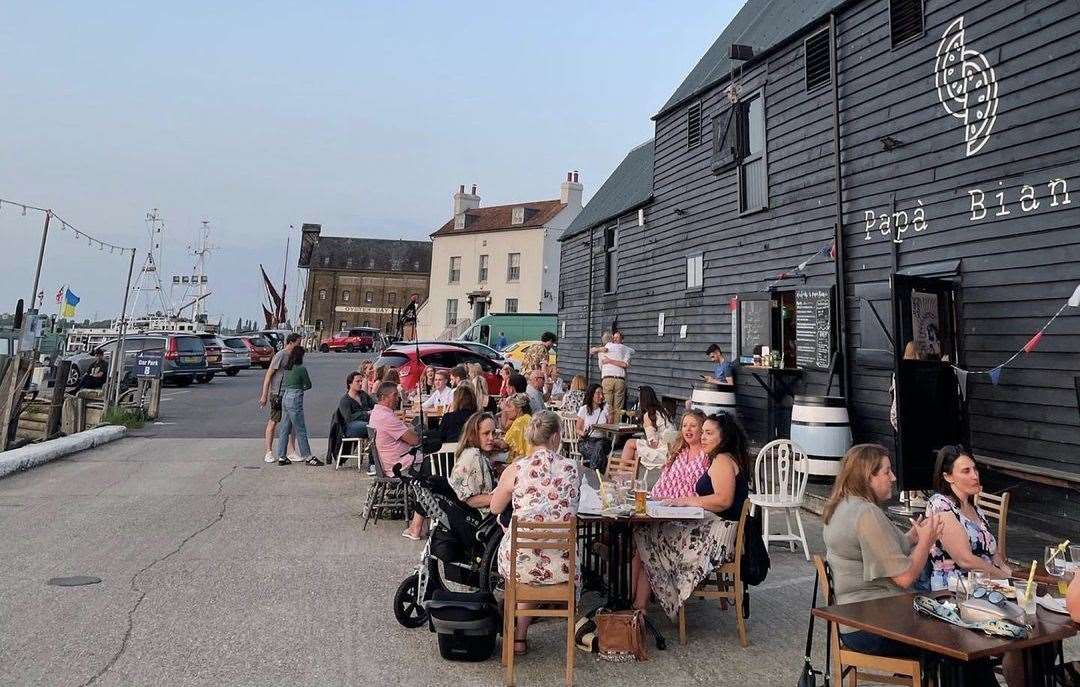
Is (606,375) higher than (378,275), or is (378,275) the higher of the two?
(378,275)

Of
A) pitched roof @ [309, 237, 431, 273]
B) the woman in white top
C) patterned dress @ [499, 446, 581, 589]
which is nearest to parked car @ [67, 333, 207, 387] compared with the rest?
the woman in white top

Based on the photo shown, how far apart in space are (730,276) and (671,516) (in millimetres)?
8440

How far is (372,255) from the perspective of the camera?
74438mm

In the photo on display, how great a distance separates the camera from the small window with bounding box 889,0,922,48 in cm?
865

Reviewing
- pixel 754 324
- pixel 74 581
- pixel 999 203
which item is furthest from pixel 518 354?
pixel 74 581

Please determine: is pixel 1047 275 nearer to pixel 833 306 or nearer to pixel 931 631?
pixel 833 306

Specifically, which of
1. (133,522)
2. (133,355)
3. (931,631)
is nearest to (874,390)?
(931,631)

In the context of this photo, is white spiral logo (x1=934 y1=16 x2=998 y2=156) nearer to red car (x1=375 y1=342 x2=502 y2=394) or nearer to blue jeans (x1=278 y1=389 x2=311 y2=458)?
blue jeans (x1=278 y1=389 x2=311 y2=458)

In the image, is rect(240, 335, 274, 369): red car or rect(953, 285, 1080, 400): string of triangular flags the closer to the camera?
rect(953, 285, 1080, 400): string of triangular flags

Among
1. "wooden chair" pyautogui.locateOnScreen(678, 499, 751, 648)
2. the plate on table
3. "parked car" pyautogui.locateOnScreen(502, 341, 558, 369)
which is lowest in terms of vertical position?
"wooden chair" pyautogui.locateOnScreen(678, 499, 751, 648)

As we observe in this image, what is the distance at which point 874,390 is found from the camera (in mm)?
9141

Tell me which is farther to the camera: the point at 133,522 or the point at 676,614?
the point at 133,522

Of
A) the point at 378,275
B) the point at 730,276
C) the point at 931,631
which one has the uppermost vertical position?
the point at 378,275

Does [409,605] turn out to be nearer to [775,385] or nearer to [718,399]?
[718,399]
